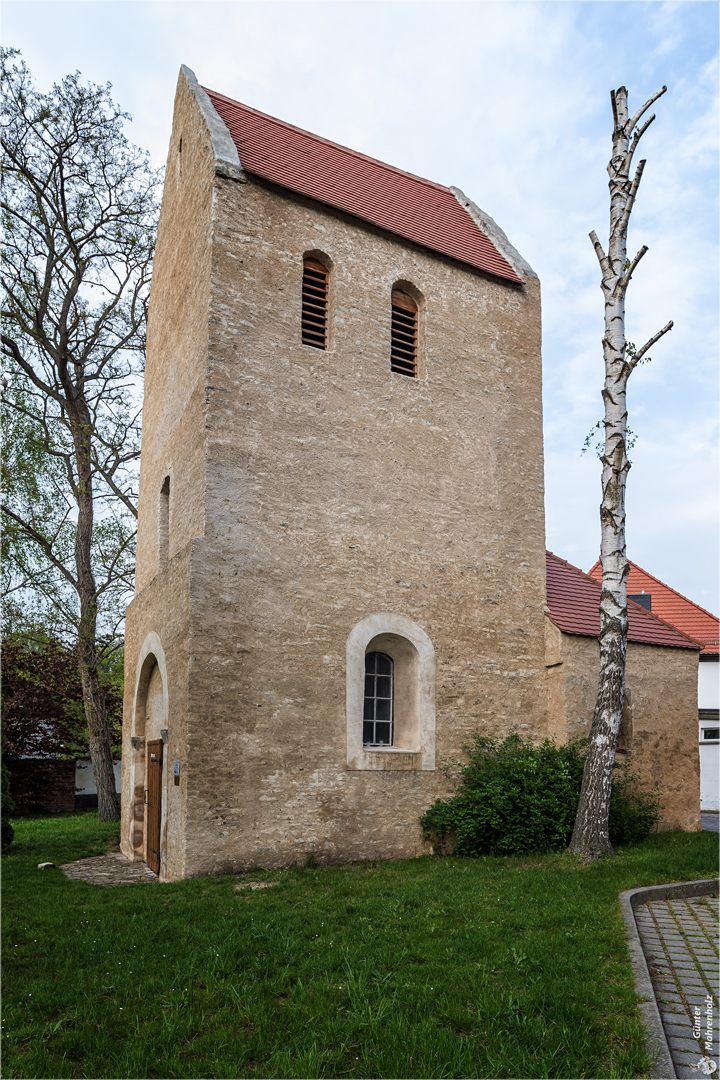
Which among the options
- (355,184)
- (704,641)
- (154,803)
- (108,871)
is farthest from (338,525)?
(704,641)

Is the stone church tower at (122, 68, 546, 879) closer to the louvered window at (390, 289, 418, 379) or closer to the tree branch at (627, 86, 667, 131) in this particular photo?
the louvered window at (390, 289, 418, 379)

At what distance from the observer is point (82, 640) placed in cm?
1848

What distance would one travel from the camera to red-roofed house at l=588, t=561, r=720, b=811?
22984 millimetres

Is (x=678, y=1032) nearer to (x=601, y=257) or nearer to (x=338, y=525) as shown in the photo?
(x=338, y=525)

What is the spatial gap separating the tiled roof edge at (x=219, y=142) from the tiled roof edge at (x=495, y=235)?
223 inches

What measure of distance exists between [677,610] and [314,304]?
646 inches

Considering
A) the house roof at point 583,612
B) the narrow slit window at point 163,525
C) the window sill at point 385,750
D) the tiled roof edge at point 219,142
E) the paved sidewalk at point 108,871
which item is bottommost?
the paved sidewalk at point 108,871

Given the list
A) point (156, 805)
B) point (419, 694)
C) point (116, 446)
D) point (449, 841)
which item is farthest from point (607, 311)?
point (116, 446)

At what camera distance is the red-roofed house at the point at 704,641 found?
2298 centimetres

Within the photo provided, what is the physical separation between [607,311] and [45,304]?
44.8 feet

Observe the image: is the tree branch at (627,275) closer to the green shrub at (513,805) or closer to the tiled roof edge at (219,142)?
the tiled roof edge at (219,142)

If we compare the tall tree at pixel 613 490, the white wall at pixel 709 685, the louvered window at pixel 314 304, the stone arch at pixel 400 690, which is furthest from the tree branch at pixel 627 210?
the white wall at pixel 709 685

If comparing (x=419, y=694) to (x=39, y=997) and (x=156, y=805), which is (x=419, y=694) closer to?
(x=156, y=805)

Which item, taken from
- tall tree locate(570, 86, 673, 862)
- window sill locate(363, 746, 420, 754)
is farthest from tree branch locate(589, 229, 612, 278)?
window sill locate(363, 746, 420, 754)
